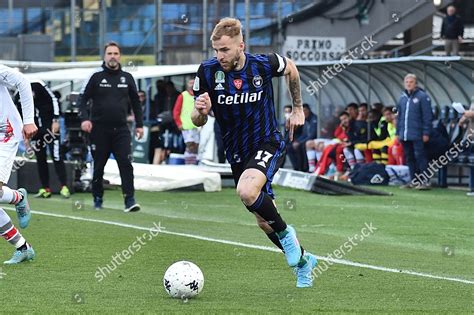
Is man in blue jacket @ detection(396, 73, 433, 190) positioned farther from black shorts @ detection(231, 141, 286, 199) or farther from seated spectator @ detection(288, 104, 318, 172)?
black shorts @ detection(231, 141, 286, 199)

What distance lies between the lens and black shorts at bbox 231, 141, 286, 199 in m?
9.30

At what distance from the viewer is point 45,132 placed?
776 inches

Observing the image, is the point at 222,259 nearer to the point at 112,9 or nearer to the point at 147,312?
the point at 147,312

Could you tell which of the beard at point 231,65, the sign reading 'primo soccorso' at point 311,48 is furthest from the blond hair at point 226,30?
the sign reading 'primo soccorso' at point 311,48

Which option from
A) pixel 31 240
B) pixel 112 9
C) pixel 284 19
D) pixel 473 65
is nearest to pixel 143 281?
pixel 31 240

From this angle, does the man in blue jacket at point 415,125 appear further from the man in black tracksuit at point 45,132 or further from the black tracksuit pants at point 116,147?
the black tracksuit pants at point 116,147

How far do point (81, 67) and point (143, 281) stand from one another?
22487mm

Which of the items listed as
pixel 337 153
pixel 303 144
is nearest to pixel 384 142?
pixel 337 153

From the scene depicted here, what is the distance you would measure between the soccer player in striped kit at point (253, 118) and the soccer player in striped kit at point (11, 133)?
228 centimetres

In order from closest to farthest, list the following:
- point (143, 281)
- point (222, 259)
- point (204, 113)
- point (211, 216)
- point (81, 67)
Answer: point (204, 113) < point (143, 281) < point (222, 259) < point (211, 216) < point (81, 67)

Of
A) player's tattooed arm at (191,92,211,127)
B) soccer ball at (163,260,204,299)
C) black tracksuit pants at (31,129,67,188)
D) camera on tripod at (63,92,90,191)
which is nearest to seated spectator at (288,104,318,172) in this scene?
camera on tripod at (63,92,90,191)

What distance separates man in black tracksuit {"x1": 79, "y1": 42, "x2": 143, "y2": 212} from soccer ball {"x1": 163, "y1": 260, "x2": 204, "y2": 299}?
27.5ft

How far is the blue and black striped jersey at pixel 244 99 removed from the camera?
9367 mm

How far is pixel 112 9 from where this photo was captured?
38281 mm
